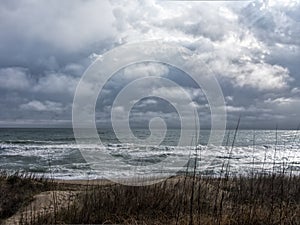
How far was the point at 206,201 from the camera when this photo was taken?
22.7 feet

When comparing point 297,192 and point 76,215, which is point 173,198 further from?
point 297,192

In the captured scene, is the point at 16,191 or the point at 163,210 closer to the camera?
the point at 163,210

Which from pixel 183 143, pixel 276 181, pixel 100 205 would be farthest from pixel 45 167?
pixel 183 143

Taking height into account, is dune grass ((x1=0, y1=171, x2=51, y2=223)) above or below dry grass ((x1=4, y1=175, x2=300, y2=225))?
below

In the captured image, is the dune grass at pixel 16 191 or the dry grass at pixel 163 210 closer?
the dry grass at pixel 163 210

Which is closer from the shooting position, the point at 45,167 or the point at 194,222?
the point at 194,222

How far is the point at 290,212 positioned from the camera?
5496 mm

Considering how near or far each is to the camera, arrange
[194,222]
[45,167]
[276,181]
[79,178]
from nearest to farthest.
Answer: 1. [194,222]
2. [276,181]
3. [79,178]
4. [45,167]

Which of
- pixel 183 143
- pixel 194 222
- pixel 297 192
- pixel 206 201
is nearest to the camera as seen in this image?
pixel 194 222

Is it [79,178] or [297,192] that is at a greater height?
[297,192]

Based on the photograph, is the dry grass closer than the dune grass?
Yes

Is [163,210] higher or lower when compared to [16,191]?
higher

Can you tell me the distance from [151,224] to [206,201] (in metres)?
1.97

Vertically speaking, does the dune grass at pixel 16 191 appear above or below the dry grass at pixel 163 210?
below
